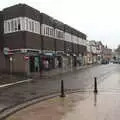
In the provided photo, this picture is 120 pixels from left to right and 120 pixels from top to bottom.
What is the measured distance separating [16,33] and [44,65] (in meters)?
7.86

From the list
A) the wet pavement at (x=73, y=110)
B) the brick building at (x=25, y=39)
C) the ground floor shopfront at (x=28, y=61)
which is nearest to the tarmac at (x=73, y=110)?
the wet pavement at (x=73, y=110)

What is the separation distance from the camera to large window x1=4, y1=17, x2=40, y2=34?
1276 inches

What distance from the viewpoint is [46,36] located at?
3825cm

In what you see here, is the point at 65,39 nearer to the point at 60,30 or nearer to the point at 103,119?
the point at 60,30

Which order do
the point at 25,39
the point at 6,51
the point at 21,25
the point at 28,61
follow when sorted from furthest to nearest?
the point at 6,51 → the point at 28,61 → the point at 21,25 → the point at 25,39

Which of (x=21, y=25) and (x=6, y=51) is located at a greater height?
(x=21, y=25)

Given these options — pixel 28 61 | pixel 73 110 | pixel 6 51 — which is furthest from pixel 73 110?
pixel 6 51

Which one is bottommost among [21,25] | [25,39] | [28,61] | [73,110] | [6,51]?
[73,110]

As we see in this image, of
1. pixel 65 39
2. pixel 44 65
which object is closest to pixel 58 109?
pixel 44 65

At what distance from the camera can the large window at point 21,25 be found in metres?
32.4

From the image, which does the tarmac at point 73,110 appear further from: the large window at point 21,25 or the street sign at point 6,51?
the street sign at point 6,51

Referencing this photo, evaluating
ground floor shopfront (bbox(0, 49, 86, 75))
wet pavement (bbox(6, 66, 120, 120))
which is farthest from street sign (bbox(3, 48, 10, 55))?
wet pavement (bbox(6, 66, 120, 120))

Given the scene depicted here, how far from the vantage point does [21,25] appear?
32.5 m

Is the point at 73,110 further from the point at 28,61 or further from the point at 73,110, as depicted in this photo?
the point at 28,61
